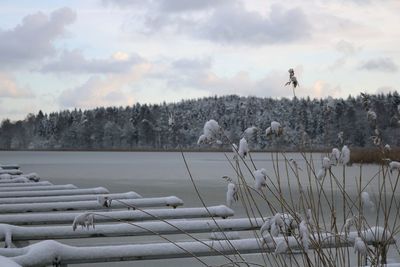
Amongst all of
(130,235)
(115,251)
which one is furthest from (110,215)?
(115,251)

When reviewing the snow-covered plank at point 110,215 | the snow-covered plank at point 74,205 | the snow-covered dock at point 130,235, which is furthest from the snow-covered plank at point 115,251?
the snow-covered plank at point 74,205

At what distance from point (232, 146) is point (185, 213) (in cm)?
390

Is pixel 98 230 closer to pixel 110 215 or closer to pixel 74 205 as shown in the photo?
pixel 110 215

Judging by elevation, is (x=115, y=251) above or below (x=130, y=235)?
above

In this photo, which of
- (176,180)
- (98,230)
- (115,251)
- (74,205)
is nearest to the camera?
(115,251)

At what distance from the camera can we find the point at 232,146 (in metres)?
2.76

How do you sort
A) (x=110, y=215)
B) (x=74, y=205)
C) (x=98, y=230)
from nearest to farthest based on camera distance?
(x=98, y=230), (x=110, y=215), (x=74, y=205)

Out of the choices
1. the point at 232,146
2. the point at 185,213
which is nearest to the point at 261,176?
the point at 232,146

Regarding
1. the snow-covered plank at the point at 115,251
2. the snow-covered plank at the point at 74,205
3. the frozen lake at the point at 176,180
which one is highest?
the snow-covered plank at the point at 115,251

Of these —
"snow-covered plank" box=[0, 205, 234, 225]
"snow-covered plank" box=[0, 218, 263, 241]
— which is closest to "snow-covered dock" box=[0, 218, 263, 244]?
"snow-covered plank" box=[0, 218, 263, 241]

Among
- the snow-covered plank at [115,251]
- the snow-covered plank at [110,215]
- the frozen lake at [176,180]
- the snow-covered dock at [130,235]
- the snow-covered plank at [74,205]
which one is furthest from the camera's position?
the frozen lake at [176,180]

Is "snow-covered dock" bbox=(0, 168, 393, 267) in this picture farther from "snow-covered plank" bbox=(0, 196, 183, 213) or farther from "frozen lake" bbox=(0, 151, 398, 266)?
"frozen lake" bbox=(0, 151, 398, 266)

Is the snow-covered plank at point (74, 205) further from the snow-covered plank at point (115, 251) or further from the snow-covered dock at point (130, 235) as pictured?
the snow-covered plank at point (115, 251)

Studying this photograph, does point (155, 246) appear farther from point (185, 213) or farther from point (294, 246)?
point (185, 213)
